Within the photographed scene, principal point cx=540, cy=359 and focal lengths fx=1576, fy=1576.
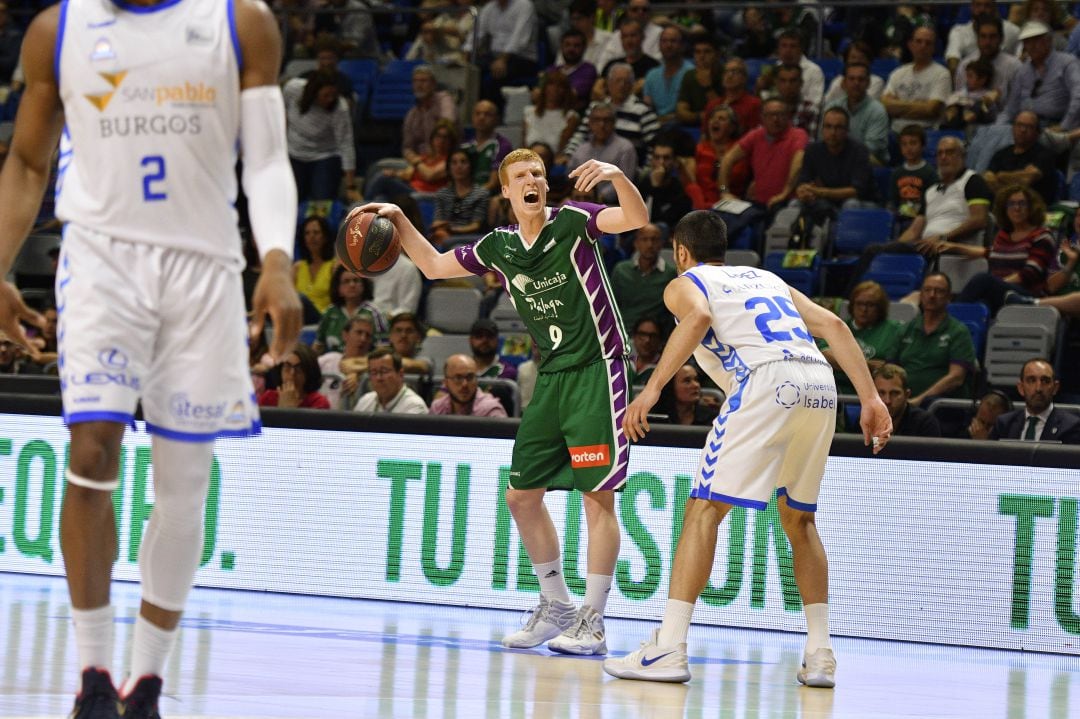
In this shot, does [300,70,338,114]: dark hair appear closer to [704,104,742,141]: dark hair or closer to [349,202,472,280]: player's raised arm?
[704,104,742,141]: dark hair

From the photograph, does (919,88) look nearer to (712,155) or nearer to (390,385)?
(712,155)

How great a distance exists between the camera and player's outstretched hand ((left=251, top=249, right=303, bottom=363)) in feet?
13.0

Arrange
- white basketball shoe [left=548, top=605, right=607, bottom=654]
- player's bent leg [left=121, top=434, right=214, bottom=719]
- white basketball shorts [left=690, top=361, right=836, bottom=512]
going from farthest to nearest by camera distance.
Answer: white basketball shoe [left=548, top=605, right=607, bottom=654], white basketball shorts [left=690, top=361, right=836, bottom=512], player's bent leg [left=121, top=434, right=214, bottom=719]

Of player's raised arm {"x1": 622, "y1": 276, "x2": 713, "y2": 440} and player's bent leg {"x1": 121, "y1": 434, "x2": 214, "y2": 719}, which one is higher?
player's raised arm {"x1": 622, "y1": 276, "x2": 713, "y2": 440}

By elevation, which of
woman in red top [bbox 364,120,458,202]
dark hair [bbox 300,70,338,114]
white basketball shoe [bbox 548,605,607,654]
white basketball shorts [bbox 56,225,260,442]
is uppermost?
dark hair [bbox 300,70,338,114]

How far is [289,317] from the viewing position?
13.0 ft

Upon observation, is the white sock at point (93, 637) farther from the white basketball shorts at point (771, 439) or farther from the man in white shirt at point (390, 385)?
the man in white shirt at point (390, 385)

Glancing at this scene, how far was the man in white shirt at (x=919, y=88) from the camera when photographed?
43.9ft

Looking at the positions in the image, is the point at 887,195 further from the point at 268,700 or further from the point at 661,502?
the point at 268,700

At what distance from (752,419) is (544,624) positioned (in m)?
1.63

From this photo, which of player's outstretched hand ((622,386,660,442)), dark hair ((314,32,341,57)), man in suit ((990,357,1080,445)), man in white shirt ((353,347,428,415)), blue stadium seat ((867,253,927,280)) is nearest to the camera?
player's outstretched hand ((622,386,660,442))

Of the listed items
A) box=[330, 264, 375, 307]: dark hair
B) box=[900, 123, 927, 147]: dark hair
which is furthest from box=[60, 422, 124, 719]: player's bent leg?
box=[900, 123, 927, 147]: dark hair

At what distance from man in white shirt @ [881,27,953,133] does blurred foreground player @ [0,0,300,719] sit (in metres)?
10.0

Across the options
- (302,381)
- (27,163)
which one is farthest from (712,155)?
(27,163)
